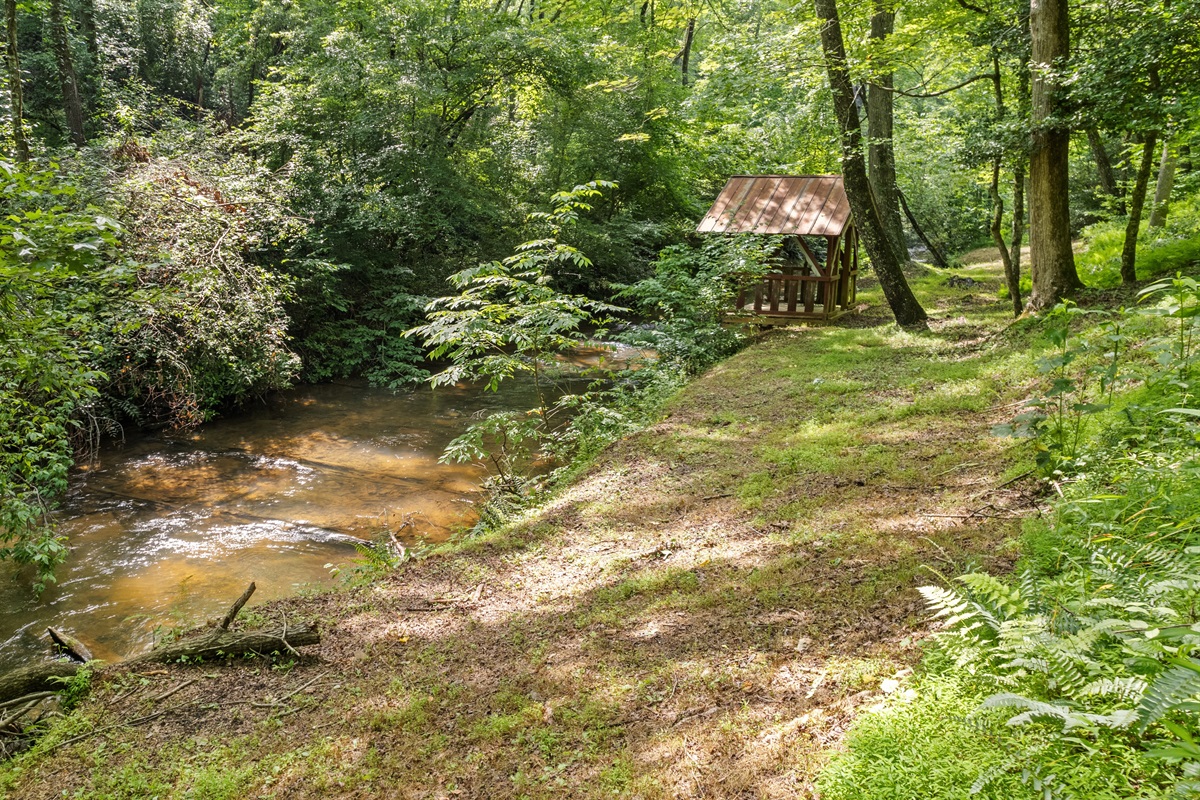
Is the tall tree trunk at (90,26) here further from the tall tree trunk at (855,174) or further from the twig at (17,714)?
the twig at (17,714)

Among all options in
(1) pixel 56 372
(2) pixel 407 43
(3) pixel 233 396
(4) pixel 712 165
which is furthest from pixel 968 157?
(4) pixel 712 165

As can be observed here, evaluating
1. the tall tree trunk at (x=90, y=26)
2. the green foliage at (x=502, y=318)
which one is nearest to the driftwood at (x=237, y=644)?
the green foliage at (x=502, y=318)

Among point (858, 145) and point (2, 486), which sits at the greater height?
point (858, 145)

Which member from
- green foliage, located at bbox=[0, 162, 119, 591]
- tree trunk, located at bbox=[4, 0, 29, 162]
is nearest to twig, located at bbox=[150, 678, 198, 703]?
green foliage, located at bbox=[0, 162, 119, 591]

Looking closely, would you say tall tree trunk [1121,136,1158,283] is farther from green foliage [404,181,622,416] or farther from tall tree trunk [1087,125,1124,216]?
tall tree trunk [1087,125,1124,216]

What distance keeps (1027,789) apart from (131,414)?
12.4 meters

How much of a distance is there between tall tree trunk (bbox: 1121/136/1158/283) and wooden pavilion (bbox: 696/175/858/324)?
488cm

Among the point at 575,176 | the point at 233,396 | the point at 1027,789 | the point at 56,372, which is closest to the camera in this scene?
the point at 1027,789

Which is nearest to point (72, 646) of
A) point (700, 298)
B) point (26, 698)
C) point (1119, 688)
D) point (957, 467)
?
point (26, 698)

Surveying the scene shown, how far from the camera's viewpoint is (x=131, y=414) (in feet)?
35.8

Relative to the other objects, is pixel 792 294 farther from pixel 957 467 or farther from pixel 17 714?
pixel 17 714

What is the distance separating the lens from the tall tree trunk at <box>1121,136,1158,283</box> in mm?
8352

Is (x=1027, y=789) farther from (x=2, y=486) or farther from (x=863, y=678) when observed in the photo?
(x=2, y=486)

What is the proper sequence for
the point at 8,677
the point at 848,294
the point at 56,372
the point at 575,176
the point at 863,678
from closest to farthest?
the point at 863,678, the point at 8,677, the point at 56,372, the point at 848,294, the point at 575,176
